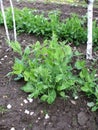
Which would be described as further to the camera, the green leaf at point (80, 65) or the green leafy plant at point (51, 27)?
the green leafy plant at point (51, 27)

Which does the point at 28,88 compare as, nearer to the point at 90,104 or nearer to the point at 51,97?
the point at 51,97

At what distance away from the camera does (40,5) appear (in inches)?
257

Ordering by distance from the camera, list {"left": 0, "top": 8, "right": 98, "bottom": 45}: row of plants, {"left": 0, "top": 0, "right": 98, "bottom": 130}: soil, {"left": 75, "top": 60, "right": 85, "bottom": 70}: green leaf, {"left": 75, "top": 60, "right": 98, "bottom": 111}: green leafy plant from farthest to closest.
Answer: {"left": 0, "top": 8, "right": 98, "bottom": 45}: row of plants, {"left": 75, "top": 60, "right": 85, "bottom": 70}: green leaf, {"left": 75, "top": 60, "right": 98, "bottom": 111}: green leafy plant, {"left": 0, "top": 0, "right": 98, "bottom": 130}: soil

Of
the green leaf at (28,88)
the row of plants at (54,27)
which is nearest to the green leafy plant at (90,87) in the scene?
the green leaf at (28,88)

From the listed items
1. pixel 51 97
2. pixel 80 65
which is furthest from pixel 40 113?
pixel 80 65

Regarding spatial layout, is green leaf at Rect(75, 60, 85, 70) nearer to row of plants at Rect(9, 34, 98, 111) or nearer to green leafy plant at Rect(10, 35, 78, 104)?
row of plants at Rect(9, 34, 98, 111)

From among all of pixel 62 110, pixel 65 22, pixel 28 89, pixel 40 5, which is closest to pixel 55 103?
pixel 62 110

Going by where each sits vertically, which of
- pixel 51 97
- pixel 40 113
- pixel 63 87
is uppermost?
pixel 63 87

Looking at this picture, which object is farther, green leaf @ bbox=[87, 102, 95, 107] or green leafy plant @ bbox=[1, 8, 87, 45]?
green leafy plant @ bbox=[1, 8, 87, 45]

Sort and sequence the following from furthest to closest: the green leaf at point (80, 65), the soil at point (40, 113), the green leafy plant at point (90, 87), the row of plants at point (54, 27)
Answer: the row of plants at point (54, 27), the green leaf at point (80, 65), the green leafy plant at point (90, 87), the soil at point (40, 113)

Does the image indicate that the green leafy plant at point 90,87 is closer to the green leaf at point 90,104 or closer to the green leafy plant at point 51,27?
the green leaf at point 90,104

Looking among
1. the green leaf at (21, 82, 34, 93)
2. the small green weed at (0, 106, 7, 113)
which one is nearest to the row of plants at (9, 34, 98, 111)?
the green leaf at (21, 82, 34, 93)

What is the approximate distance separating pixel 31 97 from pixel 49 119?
1.05ft

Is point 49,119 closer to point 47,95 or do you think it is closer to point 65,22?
point 47,95
